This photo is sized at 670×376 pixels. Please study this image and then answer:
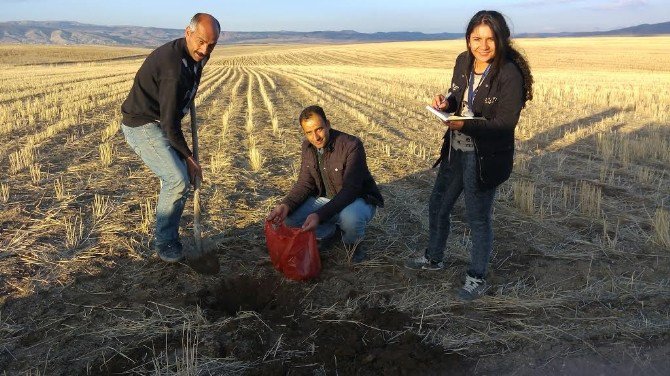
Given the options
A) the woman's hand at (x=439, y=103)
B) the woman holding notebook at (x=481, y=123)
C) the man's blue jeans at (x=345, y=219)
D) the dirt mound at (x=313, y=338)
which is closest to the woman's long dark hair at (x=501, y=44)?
the woman holding notebook at (x=481, y=123)

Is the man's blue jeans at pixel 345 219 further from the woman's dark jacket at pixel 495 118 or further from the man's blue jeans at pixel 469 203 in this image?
the woman's dark jacket at pixel 495 118

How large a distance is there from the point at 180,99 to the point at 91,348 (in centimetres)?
179

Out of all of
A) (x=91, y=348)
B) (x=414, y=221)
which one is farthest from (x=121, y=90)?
(x=91, y=348)

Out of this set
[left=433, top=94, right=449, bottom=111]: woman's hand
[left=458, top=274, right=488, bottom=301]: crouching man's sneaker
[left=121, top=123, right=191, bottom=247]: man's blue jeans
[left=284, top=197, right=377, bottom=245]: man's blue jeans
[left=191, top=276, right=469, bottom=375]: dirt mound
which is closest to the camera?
[left=191, top=276, right=469, bottom=375]: dirt mound

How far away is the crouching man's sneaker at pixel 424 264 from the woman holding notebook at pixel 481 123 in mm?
477

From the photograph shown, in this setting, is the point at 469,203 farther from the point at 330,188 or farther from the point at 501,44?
the point at 330,188

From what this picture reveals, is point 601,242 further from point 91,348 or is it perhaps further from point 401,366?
point 91,348

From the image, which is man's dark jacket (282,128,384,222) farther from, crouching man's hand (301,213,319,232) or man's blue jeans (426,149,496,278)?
man's blue jeans (426,149,496,278)

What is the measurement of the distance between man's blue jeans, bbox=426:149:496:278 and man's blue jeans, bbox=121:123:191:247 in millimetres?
2005

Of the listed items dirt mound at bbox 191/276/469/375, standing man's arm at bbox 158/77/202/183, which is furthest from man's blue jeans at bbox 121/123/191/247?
dirt mound at bbox 191/276/469/375

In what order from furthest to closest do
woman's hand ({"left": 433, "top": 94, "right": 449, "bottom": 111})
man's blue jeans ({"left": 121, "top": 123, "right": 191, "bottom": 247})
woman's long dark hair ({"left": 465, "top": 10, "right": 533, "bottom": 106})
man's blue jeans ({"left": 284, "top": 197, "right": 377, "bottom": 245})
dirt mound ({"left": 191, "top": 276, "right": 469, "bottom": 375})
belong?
man's blue jeans ({"left": 284, "top": 197, "right": 377, "bottom": 245})
man's blue jeans ({"left": 121, "top": 123, "right": 191, "bottom": 247})
woman's hand ({"left": 433, "top": 94, "right": 449, "bottom": 111})
woman's long dark hair ({"left": 465, "top": 10, "right": 533, "bottom": 106})
dirt mound ({"left": 191, "top": 276, "right": 469, "bottom": 375})

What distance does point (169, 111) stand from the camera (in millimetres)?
3738

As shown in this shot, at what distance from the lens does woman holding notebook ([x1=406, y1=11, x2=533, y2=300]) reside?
328 centimetres

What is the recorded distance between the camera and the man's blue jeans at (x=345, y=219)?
434cm
